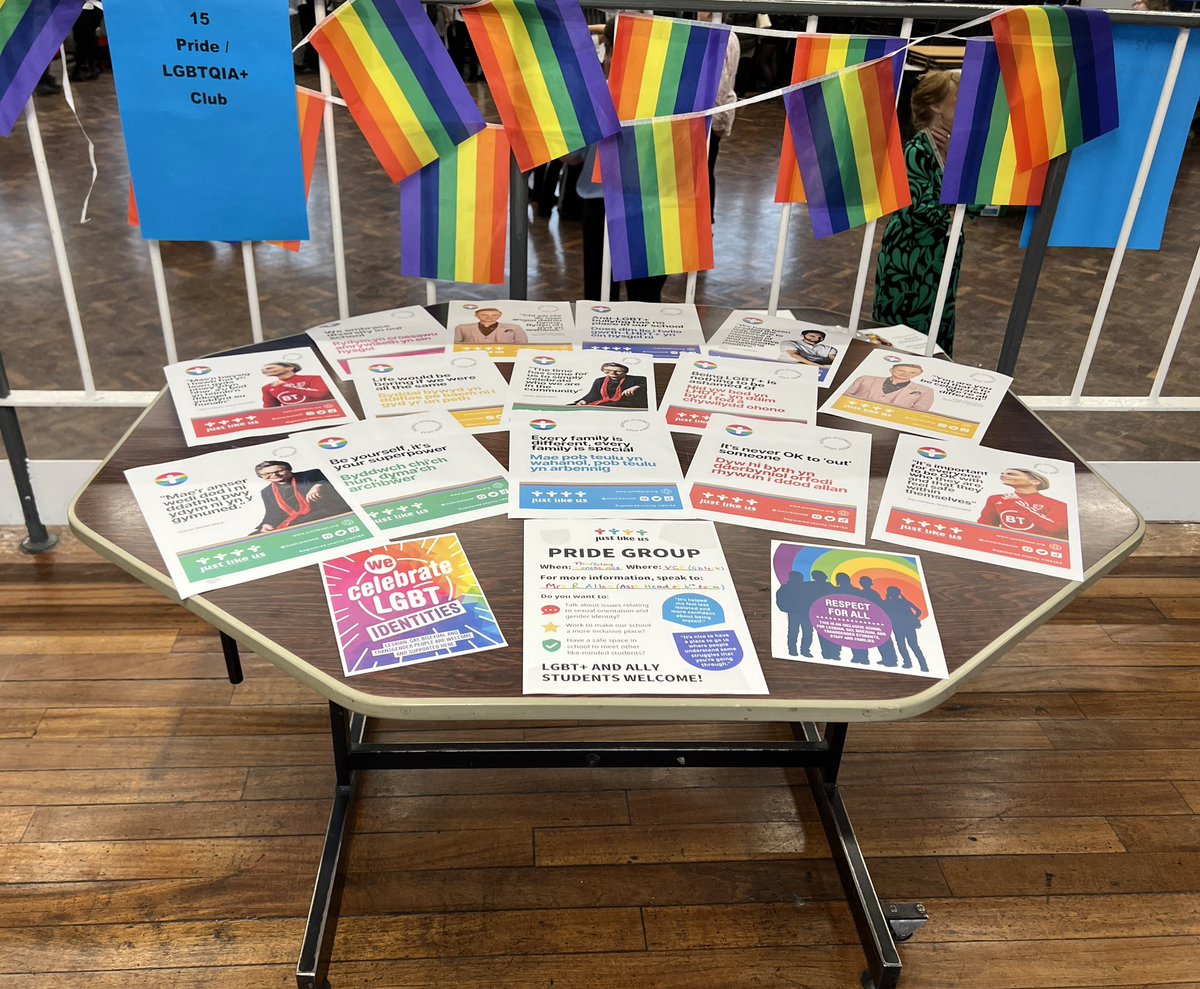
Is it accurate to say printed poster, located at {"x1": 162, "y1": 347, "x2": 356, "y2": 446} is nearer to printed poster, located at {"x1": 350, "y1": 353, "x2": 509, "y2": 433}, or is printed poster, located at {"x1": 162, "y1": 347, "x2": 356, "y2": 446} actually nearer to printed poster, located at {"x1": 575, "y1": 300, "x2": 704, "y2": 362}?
printed poster, located at {"x1": 350, "y1": 353, "x2": 509, "y2": 433}

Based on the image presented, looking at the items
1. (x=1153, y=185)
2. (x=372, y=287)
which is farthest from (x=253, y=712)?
(x=372, y=287)

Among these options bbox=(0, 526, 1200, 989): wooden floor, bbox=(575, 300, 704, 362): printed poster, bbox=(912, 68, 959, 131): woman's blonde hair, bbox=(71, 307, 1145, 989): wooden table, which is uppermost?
bbox=(912, 68, 959, 131): woman's blonde hair

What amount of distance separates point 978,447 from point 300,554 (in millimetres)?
999

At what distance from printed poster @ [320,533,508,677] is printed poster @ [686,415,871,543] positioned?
345 millimetres

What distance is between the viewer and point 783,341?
1.85m

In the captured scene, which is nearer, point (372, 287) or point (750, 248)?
point (372, 287)

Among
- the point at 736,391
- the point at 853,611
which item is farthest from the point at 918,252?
the point at 853,611

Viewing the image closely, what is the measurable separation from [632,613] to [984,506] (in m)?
0.56

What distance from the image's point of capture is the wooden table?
38.9 inches

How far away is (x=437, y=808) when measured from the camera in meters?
1.91

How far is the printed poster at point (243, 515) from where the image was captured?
1152 millimetres

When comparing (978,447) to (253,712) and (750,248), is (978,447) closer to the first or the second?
(253,712)

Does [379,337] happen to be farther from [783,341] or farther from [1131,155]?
[1131,155]

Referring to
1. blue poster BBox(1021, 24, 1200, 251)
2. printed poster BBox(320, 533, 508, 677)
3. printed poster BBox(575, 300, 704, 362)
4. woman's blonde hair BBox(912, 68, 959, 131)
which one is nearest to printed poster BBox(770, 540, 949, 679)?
printed poster BBox(320, 533, 508, 677)
